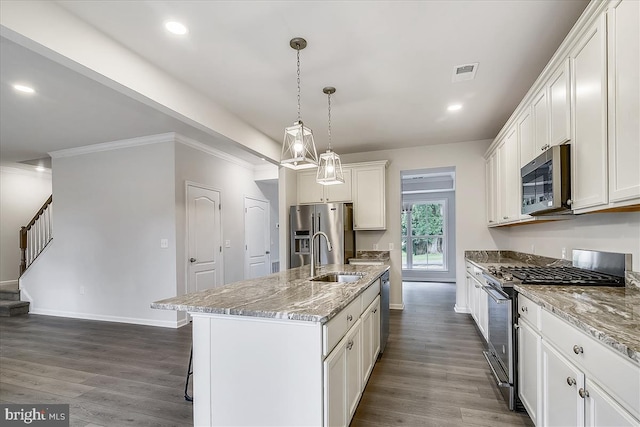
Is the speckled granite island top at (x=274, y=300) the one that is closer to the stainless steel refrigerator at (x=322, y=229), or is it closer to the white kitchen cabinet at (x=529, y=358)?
the white kitchen cabinet at (x=529, y=358)

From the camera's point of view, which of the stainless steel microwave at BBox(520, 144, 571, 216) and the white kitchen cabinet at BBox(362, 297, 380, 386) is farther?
the white kitchen cabinet at BBox(362, 297, 380, 386)

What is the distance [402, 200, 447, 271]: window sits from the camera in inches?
338

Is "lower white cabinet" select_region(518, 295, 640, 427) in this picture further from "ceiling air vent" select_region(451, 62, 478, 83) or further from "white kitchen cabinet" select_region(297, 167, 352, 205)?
"white kitchen cabinet" select_region(297, 167, 352, 205)

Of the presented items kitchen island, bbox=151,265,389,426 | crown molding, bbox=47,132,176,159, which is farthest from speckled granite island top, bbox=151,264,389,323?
crown molding, bbox=47,132,176,159

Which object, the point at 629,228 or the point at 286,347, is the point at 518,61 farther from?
the point at 286,347

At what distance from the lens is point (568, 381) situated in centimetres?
149

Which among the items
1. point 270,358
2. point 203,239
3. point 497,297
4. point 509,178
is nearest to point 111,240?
point 203,239

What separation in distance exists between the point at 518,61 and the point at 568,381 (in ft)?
7.82

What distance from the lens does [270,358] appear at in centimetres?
159

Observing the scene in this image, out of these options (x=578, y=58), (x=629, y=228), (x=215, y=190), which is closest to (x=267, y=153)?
(x=215, y=190)

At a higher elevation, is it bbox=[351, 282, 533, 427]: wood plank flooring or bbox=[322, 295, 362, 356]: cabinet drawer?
bbox=[322, 295, 362, 356]: cabinet drawer

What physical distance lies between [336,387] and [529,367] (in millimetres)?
1284

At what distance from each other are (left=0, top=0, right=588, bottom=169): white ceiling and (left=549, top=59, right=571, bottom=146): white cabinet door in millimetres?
359

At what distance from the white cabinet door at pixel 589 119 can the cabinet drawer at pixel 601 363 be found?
0.71 meters
